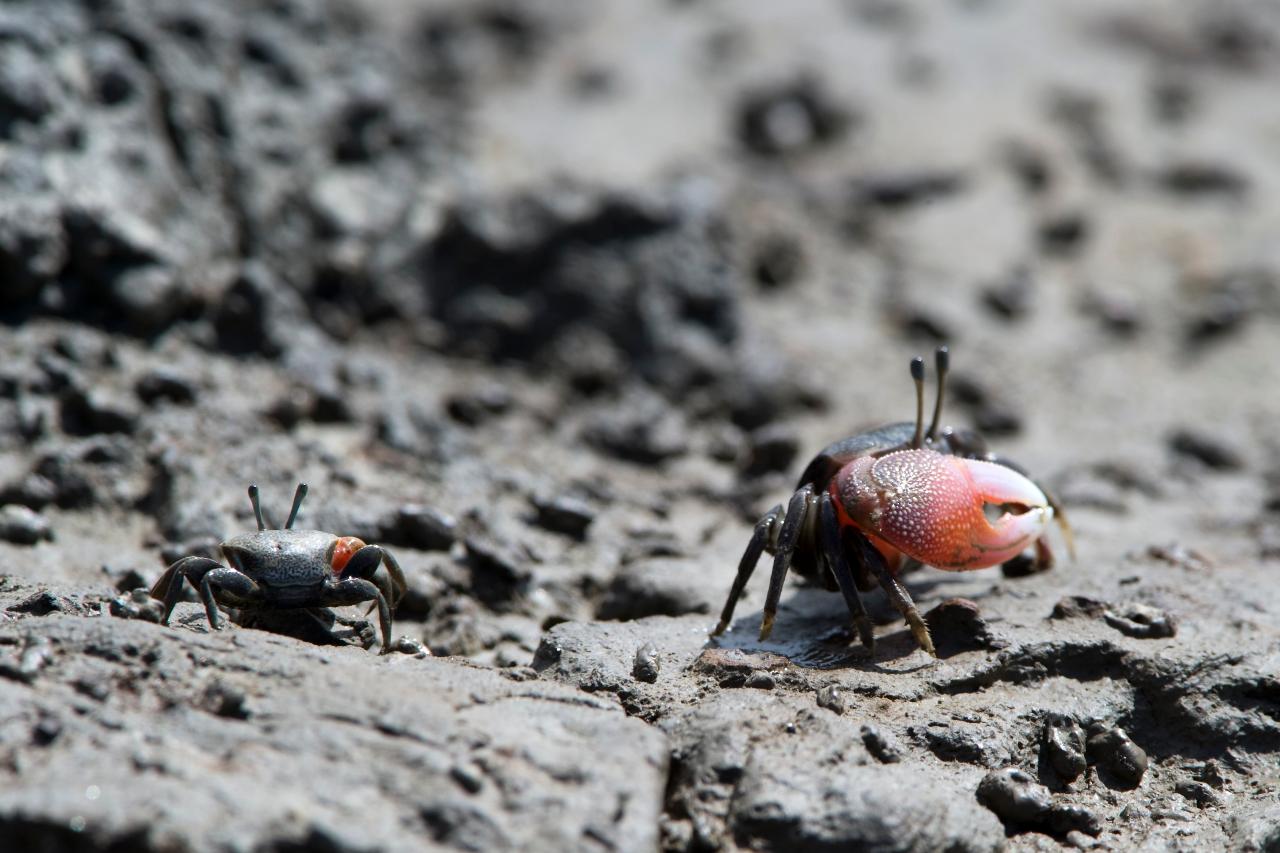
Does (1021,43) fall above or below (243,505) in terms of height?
above

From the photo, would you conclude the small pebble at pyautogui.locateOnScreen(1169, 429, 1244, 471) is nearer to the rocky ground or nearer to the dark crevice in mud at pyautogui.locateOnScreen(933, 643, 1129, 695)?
the rocky ground

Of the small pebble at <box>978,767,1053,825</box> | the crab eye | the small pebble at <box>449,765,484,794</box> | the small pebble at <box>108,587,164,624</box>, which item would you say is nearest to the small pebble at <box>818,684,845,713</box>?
the small pebble at <box>978,767,1053,825</box>

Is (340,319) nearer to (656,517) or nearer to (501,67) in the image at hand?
(656,517)

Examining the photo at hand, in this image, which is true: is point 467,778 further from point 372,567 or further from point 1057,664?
point 1057,664

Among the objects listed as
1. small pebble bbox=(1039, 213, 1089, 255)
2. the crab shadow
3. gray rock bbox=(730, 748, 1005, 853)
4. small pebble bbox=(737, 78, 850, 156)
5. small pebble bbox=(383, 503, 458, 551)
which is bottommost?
gray rock bbox=(730, 748, 1005, 853)

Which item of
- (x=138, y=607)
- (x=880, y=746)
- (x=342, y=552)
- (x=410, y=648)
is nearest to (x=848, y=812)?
(x=880, y=746)

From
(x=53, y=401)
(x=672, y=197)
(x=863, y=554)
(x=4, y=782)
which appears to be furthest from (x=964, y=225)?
(x=4, y=782)
